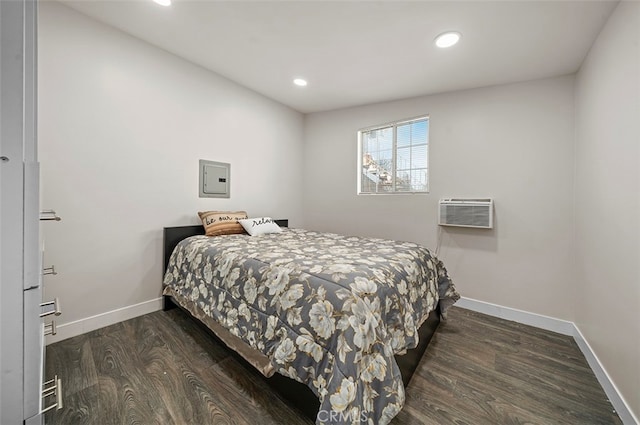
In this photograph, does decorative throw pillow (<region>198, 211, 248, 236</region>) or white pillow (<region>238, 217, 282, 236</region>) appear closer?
decorative throw pillow (<region>198, 211, 248, 236</region>)

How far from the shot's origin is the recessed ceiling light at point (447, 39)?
203 centimetres

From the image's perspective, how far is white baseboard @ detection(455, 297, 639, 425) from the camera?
141 centimetres

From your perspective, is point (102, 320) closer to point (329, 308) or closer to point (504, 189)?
point (329, 308)

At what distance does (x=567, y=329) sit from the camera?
2359 millimetres

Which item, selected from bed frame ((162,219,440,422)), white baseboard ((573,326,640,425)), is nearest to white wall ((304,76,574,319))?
white baseboard ((573,326,640,425))

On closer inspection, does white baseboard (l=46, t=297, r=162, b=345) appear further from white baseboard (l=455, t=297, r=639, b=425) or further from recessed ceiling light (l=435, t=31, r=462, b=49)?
recessed ceiling light (l=435, t=31, r=462, b=49)

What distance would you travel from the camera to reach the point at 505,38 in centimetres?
203

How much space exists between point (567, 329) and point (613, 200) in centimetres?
149

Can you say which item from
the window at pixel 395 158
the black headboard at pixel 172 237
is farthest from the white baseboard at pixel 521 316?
the black headboard at pixel 172 237

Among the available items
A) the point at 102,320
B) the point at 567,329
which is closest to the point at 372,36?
the point at 567,329

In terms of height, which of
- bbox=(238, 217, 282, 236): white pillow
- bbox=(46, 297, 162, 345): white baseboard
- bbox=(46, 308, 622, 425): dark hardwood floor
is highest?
bbox=(238, 217, 282, 236): white pillow

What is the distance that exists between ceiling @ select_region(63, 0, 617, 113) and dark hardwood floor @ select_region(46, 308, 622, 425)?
2.56 m

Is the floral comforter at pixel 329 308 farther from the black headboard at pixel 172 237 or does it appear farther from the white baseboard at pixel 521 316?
the white baseboard at pixel 521 316

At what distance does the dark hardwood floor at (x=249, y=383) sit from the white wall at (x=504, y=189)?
65 cm
